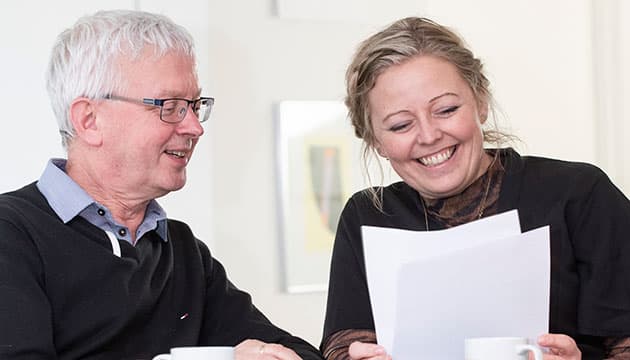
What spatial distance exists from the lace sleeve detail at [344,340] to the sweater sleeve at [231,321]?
28 millimetres

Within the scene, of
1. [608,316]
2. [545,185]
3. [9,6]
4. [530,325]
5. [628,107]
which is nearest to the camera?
[530,325]

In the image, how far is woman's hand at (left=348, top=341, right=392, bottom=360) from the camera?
1.59m

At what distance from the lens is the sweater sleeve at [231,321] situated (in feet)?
6.19

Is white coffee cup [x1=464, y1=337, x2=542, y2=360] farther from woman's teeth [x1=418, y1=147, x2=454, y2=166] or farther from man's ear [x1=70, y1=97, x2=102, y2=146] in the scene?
man's ear [x1=70, y1=97, x2=102, y2=146]

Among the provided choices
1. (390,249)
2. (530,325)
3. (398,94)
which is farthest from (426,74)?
(530,325)

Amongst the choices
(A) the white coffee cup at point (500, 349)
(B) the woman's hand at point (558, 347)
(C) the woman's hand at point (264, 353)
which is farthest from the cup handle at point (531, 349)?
(C) the woman's hand at point (264, 353)

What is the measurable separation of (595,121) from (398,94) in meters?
1.53

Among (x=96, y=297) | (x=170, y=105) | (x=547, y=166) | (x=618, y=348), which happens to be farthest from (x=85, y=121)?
Answer: (x=618, y=348)

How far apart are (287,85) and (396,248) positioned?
4.99 ft

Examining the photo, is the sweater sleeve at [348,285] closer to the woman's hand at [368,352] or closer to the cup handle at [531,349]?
the woman's hand at [368,352]

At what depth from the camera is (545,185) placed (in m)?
1.86

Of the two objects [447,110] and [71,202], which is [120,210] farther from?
[447,110]

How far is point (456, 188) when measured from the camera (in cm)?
187

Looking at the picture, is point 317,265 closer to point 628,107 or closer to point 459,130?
point 628,107
